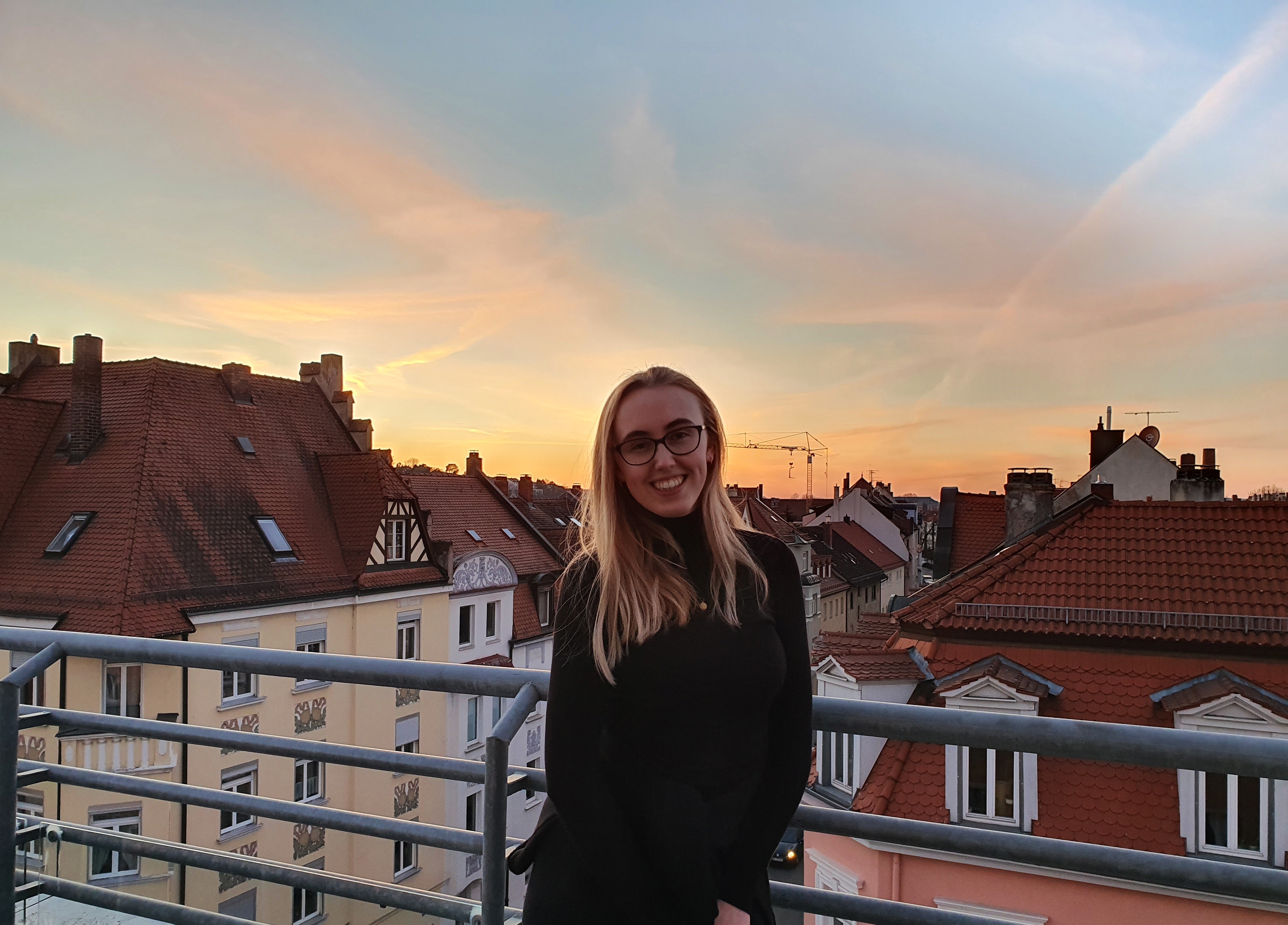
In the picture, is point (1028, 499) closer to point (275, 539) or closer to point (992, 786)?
point (992, 786)

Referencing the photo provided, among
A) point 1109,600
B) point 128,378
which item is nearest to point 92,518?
point 128,378

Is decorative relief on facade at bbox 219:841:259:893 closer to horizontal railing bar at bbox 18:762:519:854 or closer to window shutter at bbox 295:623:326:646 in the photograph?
horizontal railing bar at bbox 18:762:519:854

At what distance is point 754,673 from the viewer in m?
1.83

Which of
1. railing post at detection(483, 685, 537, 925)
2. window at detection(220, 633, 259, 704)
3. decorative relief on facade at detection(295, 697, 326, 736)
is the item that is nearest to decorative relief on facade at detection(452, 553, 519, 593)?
decorative relief on facade at detection(295, 697, 326, 736)

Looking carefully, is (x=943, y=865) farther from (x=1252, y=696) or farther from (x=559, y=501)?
(x=559, y=501)

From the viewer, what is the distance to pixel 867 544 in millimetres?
59656

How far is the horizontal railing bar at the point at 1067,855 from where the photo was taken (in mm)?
1674

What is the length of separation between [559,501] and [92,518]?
22.7 m

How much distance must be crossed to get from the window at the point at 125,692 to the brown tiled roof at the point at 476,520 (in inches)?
454

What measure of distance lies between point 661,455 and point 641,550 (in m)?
0.22

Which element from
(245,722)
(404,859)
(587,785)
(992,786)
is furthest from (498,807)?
(404,859)

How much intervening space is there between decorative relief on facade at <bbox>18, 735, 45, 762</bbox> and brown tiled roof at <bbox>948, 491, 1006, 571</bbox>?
21.0 meters

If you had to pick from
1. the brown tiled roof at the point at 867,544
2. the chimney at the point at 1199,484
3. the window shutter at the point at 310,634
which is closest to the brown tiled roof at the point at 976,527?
the chimney at the point at 1199,484

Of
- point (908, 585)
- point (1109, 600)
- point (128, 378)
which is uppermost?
point (128, 378)
